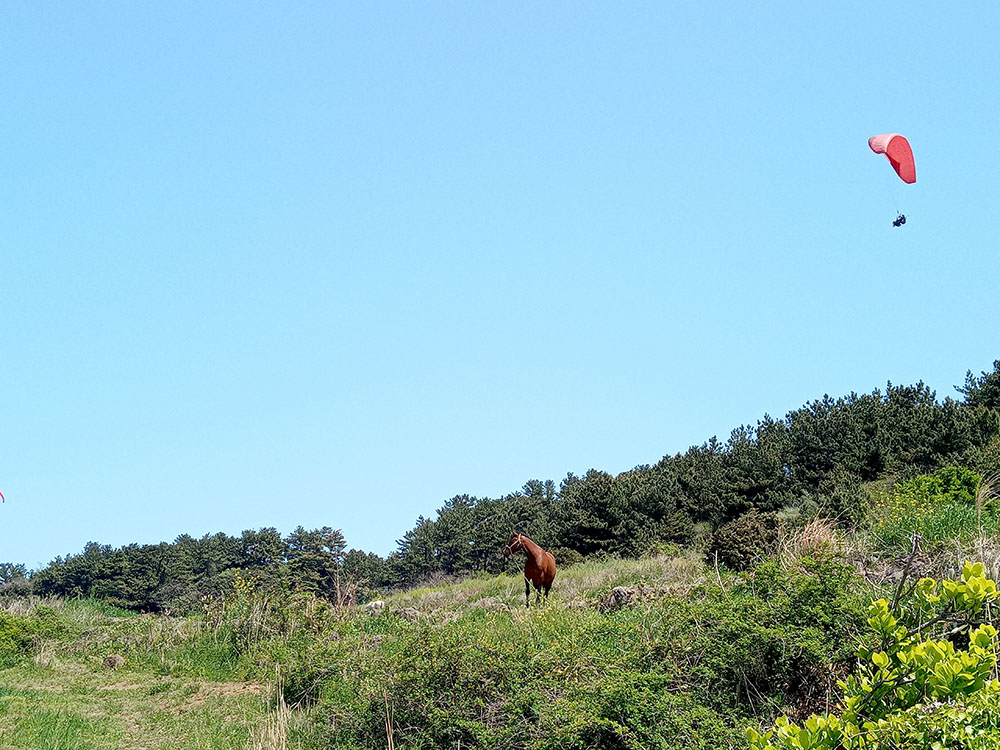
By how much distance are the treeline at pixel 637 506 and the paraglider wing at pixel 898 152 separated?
21.1ft

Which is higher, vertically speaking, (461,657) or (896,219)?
(896,219)

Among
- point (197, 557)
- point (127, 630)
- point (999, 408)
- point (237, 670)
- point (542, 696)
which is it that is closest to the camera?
point (542, 696)

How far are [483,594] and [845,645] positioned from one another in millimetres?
14854

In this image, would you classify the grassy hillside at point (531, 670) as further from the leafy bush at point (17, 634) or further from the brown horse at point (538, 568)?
the brown horse at point (538, 568)

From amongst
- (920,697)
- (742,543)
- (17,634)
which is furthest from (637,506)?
(920,697)

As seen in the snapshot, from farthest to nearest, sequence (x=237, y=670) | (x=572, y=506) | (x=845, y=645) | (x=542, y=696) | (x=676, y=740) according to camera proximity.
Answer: (x=572, y=506) → (x=237, y=670) → (x=542, y=696) → (x=845, y=645) → (x=676, y=740)

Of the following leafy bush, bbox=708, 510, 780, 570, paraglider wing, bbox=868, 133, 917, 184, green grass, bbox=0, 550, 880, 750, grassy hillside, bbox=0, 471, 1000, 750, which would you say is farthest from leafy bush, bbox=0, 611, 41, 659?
paraglider wing, bbox=868, 133, 917, 184

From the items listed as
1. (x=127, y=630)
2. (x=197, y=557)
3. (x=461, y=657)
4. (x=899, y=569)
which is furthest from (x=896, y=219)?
(x=197, y=557)

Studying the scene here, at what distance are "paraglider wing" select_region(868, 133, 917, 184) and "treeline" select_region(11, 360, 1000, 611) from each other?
6.42 metres

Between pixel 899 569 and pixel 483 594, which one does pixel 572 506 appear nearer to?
pixel 483 594

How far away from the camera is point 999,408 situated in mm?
31359

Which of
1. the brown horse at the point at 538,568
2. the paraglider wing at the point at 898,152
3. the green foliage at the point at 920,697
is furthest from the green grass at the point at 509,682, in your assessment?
the paraglider wing at the point at 898,152

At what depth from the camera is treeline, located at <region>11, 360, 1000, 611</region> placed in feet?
90.5

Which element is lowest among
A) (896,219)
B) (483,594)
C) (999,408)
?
(483,594)
